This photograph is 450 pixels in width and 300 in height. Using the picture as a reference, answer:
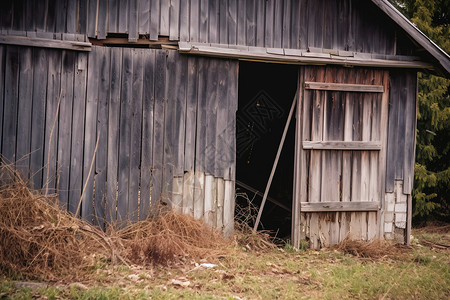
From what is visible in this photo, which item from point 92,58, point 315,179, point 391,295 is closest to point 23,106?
point 92,58

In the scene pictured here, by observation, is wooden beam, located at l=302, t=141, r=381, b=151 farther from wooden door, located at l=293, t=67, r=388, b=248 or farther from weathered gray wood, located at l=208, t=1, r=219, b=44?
weathered gray wood, located at l=208, t=1, r=219, b=44

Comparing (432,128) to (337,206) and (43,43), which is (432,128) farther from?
(43,43)

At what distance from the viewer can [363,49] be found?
7422 mm

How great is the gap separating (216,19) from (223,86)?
105 cm

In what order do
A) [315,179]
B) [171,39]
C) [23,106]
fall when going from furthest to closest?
[315,179], [171,39], [23,106]

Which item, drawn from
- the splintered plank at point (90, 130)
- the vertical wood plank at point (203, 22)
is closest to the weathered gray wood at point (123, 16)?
the splintered plank at point (90, 130)

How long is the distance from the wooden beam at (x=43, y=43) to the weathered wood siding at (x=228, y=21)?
0.19 metres

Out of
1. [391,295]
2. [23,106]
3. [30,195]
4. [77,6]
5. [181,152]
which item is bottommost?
[391,295]

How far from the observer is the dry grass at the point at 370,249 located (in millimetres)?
7105

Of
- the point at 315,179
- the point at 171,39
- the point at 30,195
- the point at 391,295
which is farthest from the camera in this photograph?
the point at 315,179

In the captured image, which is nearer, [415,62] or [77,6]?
[77,6]

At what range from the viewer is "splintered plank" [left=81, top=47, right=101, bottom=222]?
634cm

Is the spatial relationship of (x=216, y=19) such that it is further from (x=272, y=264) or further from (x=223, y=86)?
(x=272, y=264)

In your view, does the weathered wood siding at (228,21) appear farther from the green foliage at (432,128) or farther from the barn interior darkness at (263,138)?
the green foliage at (432,128)
